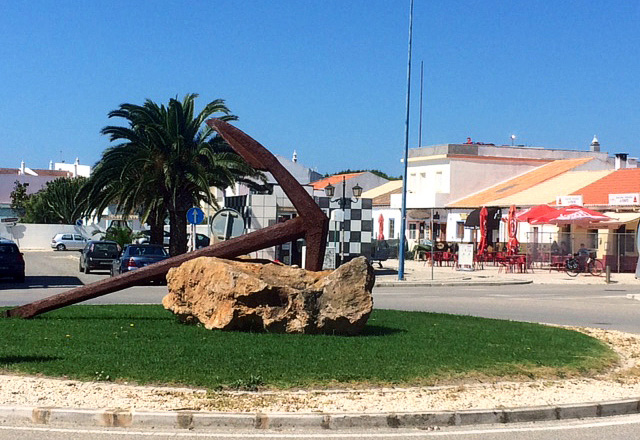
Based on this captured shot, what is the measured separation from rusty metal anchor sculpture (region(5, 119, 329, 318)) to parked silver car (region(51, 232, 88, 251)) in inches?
2353

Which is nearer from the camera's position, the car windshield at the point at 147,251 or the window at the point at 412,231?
the car windshield at the point at 147,251

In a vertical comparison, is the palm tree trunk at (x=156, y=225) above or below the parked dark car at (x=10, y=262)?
above

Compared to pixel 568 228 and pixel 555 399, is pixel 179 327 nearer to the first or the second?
pixel 555 399

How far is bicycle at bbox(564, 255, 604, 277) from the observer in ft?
122

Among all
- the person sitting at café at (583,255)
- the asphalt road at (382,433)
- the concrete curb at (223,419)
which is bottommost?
the asphalt road at (382,433)

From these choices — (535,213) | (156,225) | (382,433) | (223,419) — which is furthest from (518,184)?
(223,419)

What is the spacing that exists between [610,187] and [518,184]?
11.3 m

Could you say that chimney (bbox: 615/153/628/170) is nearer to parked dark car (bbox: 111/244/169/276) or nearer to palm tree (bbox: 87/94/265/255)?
palm tree (bbox: 87/94/265/255)

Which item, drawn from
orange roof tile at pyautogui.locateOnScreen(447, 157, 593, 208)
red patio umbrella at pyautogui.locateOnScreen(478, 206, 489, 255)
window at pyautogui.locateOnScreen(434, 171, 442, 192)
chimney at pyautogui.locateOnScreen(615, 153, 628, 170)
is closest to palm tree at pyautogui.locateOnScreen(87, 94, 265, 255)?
red patio umbrella at pyautogui.locateOnScreen(478, 206, 489, 255)

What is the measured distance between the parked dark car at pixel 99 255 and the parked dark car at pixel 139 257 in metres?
5.31

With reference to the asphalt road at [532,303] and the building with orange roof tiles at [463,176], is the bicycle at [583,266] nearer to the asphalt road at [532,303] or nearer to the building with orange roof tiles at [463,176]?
the asphalt road at [532,303]

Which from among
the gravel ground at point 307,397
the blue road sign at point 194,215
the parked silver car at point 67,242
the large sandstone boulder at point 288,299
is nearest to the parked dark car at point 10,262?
the blue road sign at point 194,215

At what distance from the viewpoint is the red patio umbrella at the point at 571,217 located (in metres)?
37.2

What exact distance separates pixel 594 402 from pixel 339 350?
339cm
